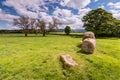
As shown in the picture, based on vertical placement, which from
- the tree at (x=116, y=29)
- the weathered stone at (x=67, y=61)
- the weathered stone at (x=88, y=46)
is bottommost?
the weathered stone at (x=67, y=61)

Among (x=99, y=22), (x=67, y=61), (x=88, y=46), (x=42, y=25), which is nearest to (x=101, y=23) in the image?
(x=99, y=22)

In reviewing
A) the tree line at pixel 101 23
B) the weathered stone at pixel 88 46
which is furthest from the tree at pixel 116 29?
the weathered stone at pixel 88 46

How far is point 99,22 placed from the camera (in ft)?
145

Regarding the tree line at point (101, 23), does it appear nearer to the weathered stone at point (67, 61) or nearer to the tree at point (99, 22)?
the tree at point (99, 22)

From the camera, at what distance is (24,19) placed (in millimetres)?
54125

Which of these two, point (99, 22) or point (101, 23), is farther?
point (99, 22)

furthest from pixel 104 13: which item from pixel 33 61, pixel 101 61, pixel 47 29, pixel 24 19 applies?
pixel 33 61

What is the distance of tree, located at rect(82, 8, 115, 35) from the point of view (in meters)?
42.0

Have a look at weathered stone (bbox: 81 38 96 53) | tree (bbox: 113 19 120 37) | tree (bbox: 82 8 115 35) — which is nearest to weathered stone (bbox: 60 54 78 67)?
weathered stone (bbox: 81 38 96 53)

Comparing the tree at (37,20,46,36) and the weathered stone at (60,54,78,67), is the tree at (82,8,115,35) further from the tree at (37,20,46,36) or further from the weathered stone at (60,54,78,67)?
the weathered stone at (60,54,78,67)

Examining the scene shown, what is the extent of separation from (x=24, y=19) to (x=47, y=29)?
31.3 ft

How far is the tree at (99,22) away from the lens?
1652 inches

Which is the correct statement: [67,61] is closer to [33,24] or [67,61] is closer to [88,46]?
[88,46]

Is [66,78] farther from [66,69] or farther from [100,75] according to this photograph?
[100,75]
